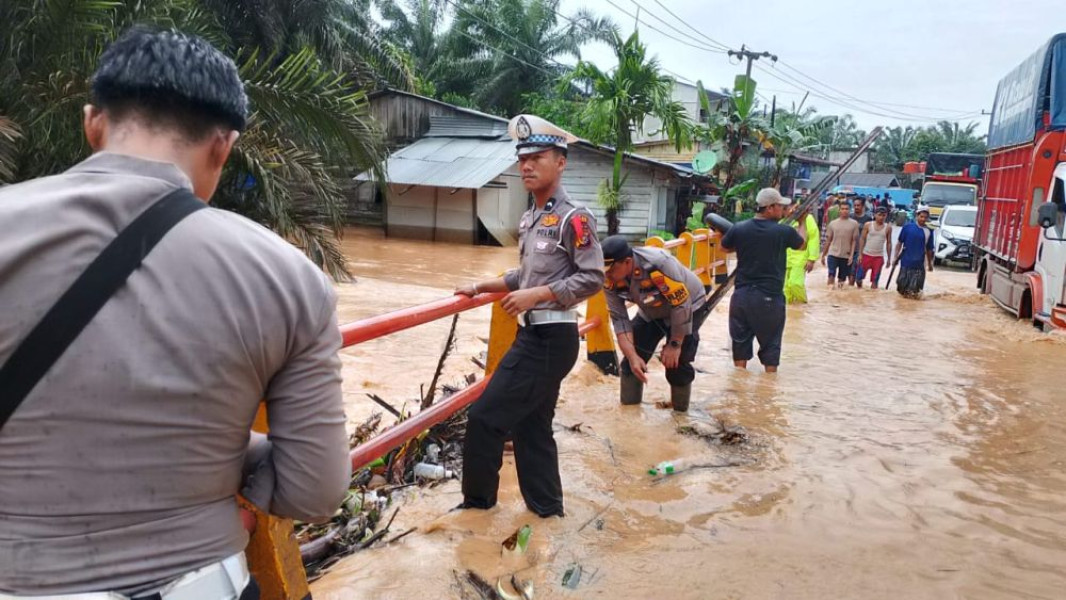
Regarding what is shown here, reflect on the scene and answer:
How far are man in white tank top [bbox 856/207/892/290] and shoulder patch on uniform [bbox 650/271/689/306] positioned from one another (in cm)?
988

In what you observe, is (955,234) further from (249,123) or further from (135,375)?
(135,375)

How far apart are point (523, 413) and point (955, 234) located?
19875mm

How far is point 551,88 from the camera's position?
31.6m

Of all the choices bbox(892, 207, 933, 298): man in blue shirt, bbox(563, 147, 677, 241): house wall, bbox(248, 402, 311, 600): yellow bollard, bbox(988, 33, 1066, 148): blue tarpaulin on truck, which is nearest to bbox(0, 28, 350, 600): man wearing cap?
bbox(248, 402, 311, 600): yellow bollard

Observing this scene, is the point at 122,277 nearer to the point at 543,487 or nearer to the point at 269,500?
the point at 269,500

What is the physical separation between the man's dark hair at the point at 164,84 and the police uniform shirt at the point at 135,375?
9cm

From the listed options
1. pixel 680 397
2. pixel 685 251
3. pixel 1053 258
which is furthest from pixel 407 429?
pixel 1053 258

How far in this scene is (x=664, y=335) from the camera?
18.5ft

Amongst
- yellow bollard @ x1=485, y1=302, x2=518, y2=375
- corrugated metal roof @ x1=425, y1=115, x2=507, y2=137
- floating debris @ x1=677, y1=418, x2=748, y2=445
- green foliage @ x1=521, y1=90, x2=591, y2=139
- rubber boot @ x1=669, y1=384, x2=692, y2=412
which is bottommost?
floating debris @ x1=677, y1=418, x2=748, y2=445

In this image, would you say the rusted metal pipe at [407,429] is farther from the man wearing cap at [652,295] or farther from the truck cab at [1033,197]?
the truck cab at [1033,197]

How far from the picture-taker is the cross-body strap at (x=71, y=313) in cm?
107

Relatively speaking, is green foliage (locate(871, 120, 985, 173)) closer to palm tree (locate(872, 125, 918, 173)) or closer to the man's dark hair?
palm tree (locate(872, 125, 918, 173))

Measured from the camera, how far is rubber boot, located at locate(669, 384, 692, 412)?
555 centimetres

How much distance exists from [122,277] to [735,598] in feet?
8.60
